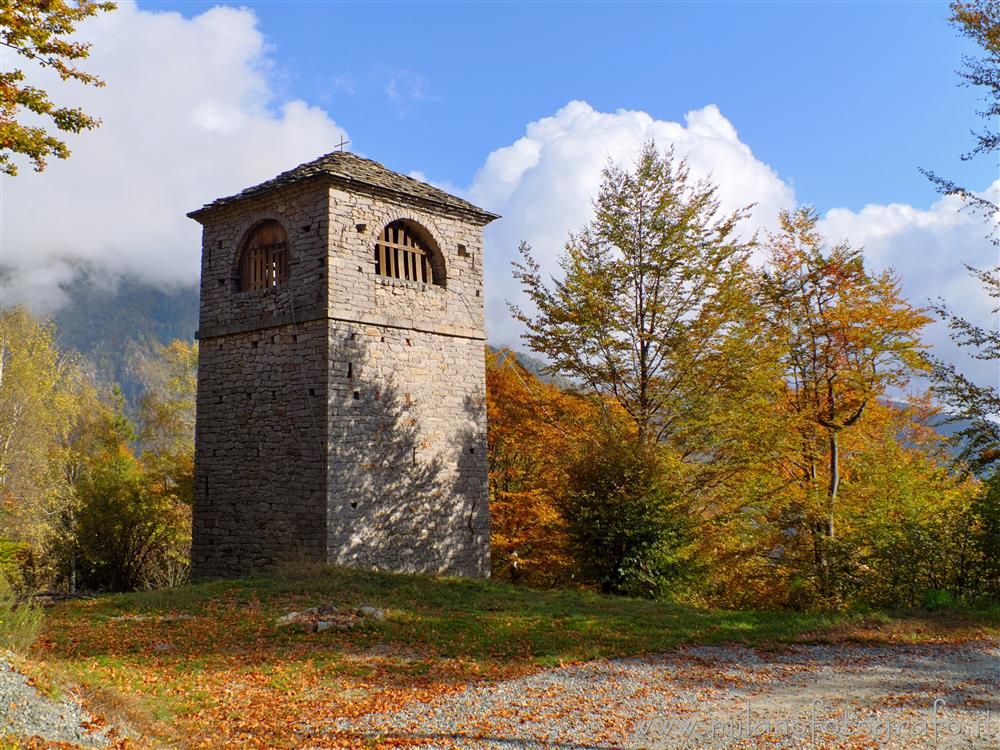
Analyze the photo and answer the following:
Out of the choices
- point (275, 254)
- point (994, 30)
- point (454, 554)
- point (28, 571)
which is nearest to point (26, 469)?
point (28, 571)

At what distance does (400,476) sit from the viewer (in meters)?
14.7

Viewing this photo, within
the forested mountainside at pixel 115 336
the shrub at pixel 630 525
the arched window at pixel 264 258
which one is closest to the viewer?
the shrub at pixel 630 525

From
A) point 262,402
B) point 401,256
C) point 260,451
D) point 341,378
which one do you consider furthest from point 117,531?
point 401,256

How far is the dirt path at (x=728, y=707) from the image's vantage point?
5508 millimetres

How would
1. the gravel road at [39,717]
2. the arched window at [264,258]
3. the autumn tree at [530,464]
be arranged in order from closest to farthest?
the gravel road at [39,717], the arched window at [264,258], the autumn tree at [530,464]

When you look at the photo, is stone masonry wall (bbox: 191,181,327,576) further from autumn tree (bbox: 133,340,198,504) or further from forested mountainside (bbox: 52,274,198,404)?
forested mountainside (bbox: 52,274,198,404)

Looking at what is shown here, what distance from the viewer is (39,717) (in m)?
4.72

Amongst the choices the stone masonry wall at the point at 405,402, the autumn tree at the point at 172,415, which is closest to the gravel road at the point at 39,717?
the stone masonry wall at the point at 405,402

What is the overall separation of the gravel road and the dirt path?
162 cm

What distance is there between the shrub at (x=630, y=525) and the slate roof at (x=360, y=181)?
6615mm

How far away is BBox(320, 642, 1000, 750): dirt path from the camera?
551 cm

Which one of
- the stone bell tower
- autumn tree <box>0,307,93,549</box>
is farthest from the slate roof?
autumn tree <box>0,307,93,549</box>

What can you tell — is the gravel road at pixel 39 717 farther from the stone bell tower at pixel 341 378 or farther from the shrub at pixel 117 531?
the shrub at pixel 117 531

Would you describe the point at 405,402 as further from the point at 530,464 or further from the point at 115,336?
the point at 115,336
